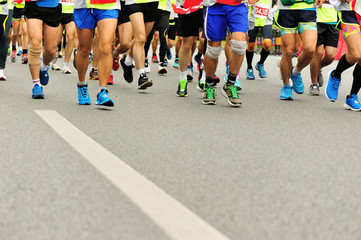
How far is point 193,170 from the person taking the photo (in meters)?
3.42

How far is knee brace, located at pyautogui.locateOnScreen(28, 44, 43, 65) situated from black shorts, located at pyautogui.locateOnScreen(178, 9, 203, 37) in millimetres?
1931

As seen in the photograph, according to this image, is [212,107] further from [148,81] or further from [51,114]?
[51,114]

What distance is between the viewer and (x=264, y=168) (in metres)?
3.55

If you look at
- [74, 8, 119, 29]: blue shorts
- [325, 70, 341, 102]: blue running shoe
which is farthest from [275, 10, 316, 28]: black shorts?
[74, 8, 119, 29]: blue shorts

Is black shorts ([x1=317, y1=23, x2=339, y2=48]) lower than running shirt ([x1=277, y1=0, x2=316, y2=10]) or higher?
lower

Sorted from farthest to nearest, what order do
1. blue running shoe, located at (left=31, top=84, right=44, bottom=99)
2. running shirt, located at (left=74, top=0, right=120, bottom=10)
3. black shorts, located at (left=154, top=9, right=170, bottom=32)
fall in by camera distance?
black shorts, located at (left=154, top=9, right=170, bottom=32) → blue running shoe, located at (left=31, top=84, right=44, bottom=99) → running shirt, located at (left=74, top=0, right=120, bottom=10)

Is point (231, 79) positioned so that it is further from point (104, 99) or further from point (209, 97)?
point (104, 99)

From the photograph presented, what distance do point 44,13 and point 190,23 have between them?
6.54ft

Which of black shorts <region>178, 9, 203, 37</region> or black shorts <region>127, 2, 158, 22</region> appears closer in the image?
black shorts <region>127, 2, 158, 22</region>

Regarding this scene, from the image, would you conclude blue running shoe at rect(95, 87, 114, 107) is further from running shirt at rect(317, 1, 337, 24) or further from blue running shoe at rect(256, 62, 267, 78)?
blue running shoe at rect(256, 62, 267, 78)

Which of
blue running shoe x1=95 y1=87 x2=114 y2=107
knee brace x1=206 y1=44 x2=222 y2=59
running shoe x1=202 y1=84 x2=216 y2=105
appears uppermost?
knee brace x1=206 y1=44 x2=222 y2=59

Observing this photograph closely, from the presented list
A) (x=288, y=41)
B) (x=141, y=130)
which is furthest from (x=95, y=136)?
(x=288, y=41)

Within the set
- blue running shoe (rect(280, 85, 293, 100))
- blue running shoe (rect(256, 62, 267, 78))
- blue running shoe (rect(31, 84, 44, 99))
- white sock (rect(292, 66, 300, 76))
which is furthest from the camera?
blue running shoe (rect(256, 62, 267, 78))

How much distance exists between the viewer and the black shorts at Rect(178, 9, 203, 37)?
782cm
